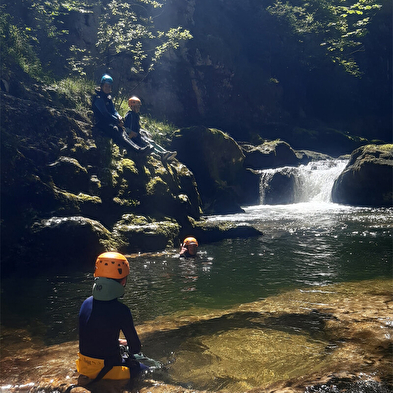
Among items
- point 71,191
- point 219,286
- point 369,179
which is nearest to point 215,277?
point 219,286

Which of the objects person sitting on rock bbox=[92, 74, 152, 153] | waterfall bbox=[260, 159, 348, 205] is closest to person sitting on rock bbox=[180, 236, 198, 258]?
person sitting on rock bbox=[92, 74, 152, 153]

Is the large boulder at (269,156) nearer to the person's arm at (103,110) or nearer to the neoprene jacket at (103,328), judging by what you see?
the person's arm at (103,110)

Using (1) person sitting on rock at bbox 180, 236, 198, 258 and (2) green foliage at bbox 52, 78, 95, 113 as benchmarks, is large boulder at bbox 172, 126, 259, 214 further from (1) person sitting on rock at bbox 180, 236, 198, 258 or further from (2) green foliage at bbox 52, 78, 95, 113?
(1) person sitting on rock at bbox 180, 236, 198, 258

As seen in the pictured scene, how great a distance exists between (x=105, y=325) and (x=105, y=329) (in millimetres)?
36

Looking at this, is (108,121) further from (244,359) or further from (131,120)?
(244,359)

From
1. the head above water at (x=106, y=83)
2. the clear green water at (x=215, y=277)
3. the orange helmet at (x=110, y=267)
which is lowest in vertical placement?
the clear green water at (x=215, y=277)

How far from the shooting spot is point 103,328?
11.4 ft

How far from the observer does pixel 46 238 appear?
9242 mm

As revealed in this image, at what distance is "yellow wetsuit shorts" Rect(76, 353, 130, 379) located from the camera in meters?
3.45

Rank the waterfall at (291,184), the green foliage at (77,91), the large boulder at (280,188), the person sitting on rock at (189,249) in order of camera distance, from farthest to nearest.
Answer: the large boulder at (280,188) → the waterfall at (291,184) → the green foliage at (77,91) → the person sitting on rock at (189,249)

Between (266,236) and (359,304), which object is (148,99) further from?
(359,304)

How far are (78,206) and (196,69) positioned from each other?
27287 millimetres

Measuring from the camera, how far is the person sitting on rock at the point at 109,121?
1322cm

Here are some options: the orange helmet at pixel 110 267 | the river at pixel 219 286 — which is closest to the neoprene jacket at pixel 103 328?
the orange helmet at pixel 110 267
